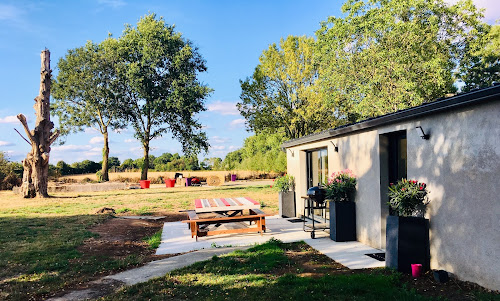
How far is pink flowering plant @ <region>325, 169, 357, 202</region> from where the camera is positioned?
25.4ft

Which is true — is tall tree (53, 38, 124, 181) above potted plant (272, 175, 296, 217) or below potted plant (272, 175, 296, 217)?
above

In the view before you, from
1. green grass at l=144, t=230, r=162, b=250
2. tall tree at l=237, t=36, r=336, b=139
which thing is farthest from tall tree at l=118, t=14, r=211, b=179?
green grass at l=144, t=230, r=162, b=250

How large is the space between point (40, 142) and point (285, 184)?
1665cm

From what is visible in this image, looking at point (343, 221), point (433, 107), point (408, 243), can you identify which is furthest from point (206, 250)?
point (433, 107)

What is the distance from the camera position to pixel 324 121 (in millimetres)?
25828

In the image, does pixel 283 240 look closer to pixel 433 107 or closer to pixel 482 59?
pixel 433 107

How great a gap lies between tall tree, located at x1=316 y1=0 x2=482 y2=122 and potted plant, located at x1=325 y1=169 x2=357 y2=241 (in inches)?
519

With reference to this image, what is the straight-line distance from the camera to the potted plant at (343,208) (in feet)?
25.1

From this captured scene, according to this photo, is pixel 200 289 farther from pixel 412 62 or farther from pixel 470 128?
pixel 412 62

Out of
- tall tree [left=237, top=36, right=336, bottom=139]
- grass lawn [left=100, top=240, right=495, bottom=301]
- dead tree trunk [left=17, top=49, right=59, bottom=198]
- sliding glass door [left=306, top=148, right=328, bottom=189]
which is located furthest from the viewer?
tall tree [left=237, top=36, right=336, bottom=139]

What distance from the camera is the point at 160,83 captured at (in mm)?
30250

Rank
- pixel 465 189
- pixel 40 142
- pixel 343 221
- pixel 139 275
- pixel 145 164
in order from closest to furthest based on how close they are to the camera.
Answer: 1. pixel 465 189
2. pixel 139 275
3. pixel 343 221
4. pixel 40 142
5. pixel 145 164

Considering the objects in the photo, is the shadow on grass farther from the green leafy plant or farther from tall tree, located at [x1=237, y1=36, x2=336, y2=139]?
tall tree, located at [x1=237, y1=36, x2=336, y2=139]

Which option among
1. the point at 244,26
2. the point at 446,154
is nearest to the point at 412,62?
the point at 244,26
